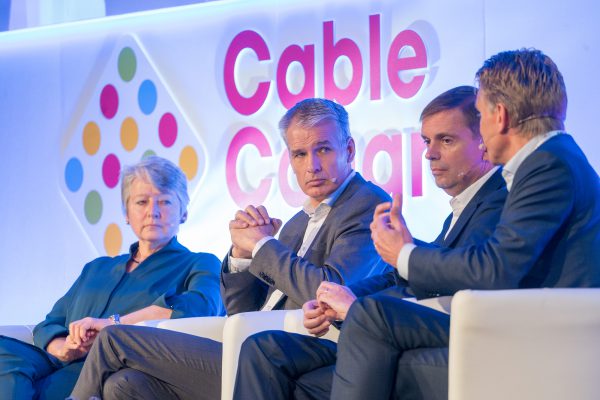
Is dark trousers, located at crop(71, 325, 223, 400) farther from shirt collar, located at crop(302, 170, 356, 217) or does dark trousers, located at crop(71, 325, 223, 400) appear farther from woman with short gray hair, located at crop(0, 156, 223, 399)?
shirt collar, located at crop(302, 170, 356, 217)

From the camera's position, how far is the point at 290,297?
2.96 meters

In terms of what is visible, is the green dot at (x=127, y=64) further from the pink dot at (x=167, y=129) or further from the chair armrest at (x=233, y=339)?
the chair armrest at (x=233, y=339)

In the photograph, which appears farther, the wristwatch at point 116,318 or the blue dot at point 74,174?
the blue dot at point 74,174

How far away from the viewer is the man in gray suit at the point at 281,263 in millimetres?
2881

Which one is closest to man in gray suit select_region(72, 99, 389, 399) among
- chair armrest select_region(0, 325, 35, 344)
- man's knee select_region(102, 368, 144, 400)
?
man's knee select_region(102, 368, 144, 400)

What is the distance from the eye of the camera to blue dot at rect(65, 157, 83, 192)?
504cm

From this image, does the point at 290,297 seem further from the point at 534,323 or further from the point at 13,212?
the point at 13,212

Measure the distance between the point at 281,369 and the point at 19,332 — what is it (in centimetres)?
168

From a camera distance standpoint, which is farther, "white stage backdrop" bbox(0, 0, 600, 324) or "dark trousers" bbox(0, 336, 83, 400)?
"white stage backdrop" bbox(0, 0, 600, 324)

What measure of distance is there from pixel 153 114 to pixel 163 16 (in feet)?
1.69

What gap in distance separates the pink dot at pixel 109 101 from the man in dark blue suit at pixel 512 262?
299 centimetres

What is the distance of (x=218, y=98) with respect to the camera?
15.1 feet

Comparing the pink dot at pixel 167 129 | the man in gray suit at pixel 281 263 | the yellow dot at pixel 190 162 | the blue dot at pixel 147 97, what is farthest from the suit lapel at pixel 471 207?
the blue dot at pixel 147 97

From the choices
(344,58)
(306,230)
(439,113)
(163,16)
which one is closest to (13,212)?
(163,16)
